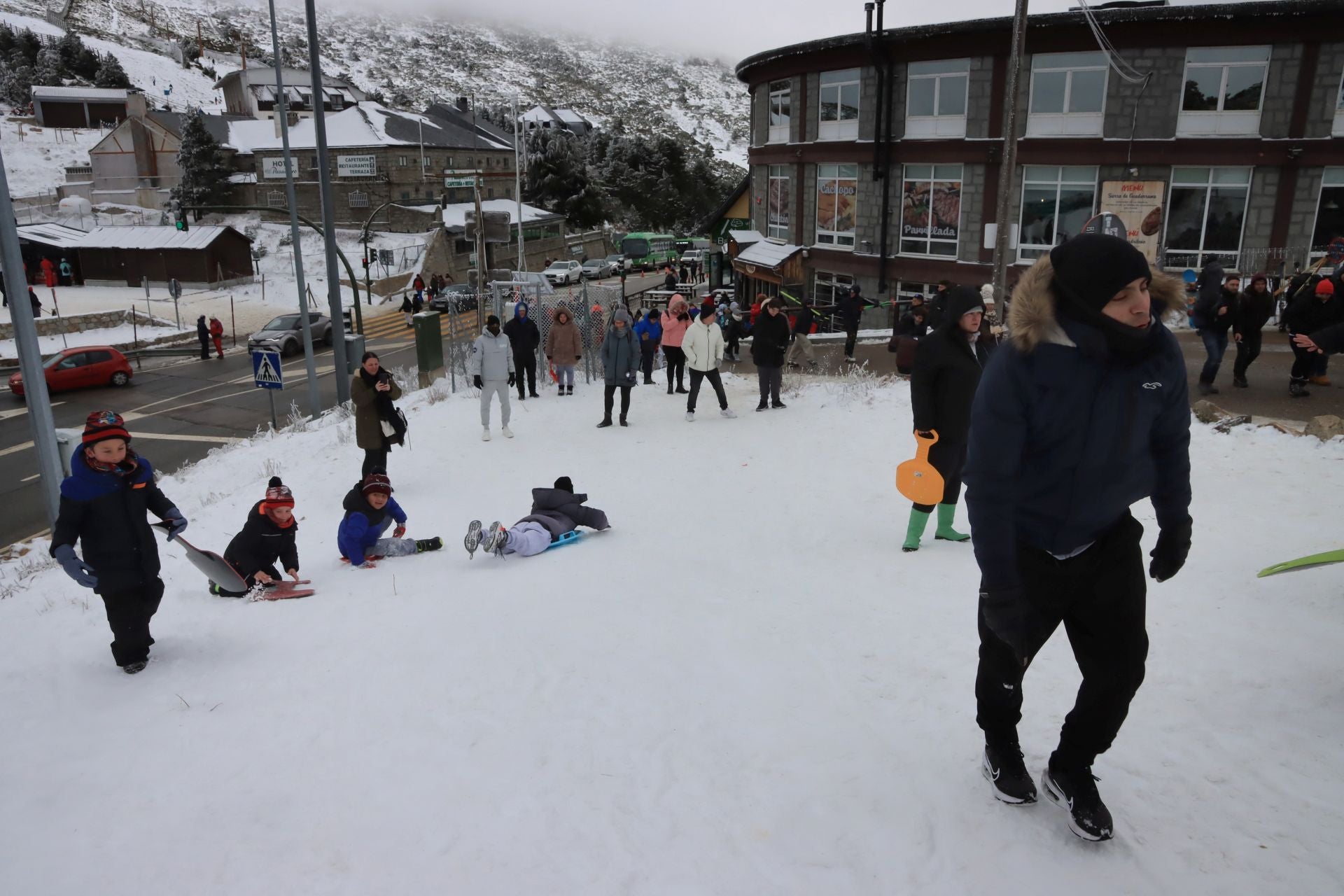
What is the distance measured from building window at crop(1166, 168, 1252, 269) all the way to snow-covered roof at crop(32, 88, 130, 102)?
9848 cm

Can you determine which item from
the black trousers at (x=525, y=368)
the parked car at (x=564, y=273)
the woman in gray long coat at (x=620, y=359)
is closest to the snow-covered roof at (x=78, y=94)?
the parked car at (x=564, y=273)

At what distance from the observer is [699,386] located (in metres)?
13.5

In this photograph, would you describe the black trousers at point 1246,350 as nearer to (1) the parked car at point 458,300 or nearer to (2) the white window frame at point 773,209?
(2) the white window frame at point 773,209

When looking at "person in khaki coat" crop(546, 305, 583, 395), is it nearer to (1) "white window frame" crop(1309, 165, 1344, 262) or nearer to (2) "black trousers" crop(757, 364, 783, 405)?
(2) "black trousers" crop(757, 364, 783, 405)

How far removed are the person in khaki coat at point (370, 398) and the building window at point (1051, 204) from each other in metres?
21.0

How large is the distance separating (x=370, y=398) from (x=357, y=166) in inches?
2456

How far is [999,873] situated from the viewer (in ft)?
9.86

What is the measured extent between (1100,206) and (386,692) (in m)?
26.0

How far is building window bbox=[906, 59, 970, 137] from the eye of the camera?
25719 millimetres

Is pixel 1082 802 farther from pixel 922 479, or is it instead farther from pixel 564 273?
pixel 564 273

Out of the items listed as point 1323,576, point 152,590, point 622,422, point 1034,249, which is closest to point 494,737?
point 152,590

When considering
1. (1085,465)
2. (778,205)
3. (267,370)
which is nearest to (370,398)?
(1085,465)

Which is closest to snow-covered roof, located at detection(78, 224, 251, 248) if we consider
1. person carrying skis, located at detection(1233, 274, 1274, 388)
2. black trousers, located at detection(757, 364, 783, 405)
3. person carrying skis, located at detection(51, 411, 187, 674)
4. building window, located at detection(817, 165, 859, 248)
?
building window, located at detection(817, 165, 859, 248)

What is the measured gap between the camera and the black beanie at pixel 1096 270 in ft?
8.85
